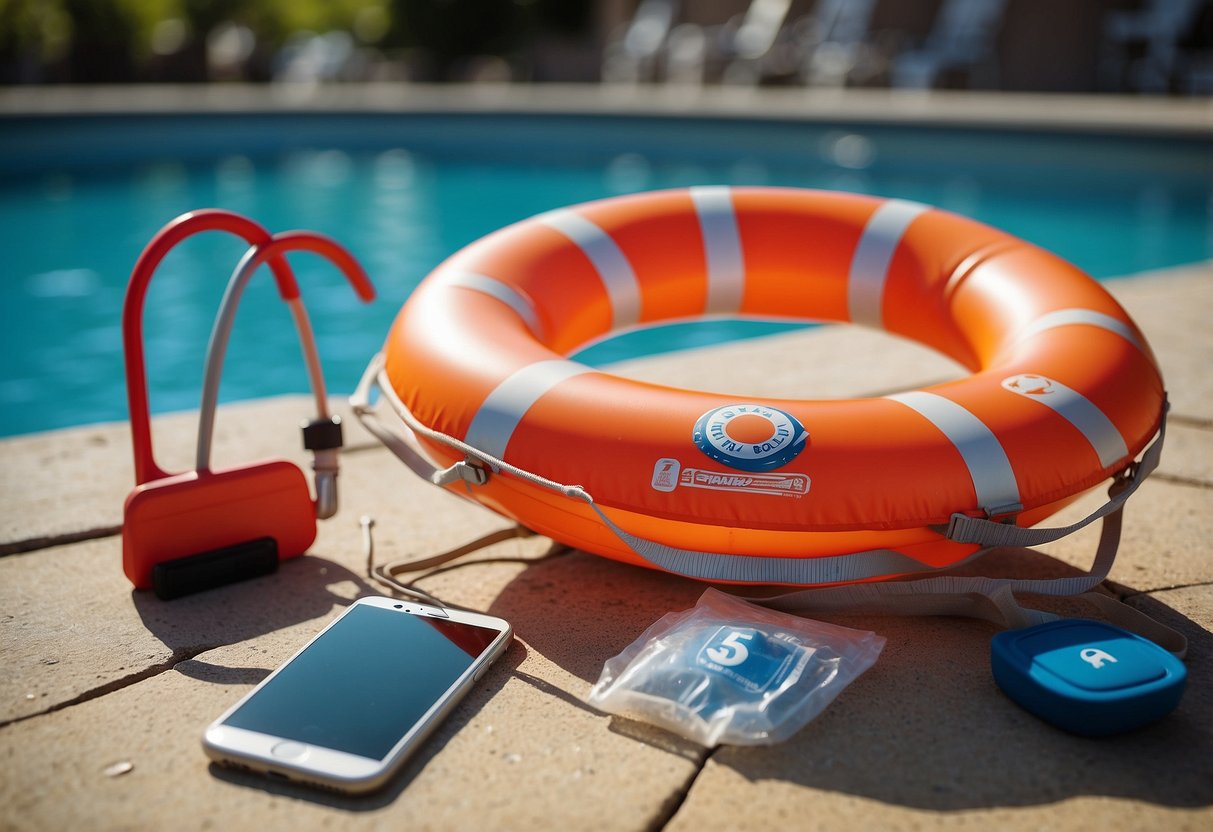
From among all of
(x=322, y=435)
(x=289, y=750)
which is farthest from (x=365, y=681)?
(x=322, y=435)

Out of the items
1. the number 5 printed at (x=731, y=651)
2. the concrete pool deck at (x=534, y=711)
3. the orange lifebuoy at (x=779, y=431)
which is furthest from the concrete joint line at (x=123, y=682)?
the number 5 printed at (x=731, y=651)

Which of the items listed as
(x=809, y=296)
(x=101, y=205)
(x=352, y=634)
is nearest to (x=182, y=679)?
(x=352, y=634)

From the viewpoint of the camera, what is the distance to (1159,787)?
1.16m

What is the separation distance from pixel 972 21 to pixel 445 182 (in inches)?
238

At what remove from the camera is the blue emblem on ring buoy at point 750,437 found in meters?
1.41

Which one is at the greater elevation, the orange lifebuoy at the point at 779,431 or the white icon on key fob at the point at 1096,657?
the orange lifebuoy at the point at 779,431

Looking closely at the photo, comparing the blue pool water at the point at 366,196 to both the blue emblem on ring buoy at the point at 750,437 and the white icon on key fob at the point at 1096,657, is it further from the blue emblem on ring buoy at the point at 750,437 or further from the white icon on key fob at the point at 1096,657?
the white icon on key fob at the point at 1096,657

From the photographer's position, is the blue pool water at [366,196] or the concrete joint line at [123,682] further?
the blue pool water at [366,196]

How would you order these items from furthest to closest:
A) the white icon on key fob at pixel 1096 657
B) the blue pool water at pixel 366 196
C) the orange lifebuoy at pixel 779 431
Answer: the blue pool water at pixel 366 196
the orange lifebuoy at pixel 779 431
the white icon on key fob at pixel 1096 657

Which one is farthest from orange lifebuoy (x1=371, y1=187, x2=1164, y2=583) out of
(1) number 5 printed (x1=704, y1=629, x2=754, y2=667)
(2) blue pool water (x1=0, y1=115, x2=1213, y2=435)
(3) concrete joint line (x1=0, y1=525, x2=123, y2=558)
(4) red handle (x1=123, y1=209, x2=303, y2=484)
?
(2) blue pool water (x1=0, y1=115, x2=1213, y2=435)

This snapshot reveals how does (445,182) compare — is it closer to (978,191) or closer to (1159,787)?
(978,191)

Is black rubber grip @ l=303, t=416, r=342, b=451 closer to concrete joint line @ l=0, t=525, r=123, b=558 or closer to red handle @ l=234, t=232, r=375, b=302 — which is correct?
red handle @ l=234, t=232, r=375, b=302

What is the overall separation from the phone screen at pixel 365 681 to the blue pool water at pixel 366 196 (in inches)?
97.9

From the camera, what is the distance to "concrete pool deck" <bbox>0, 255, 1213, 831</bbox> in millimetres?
1141
